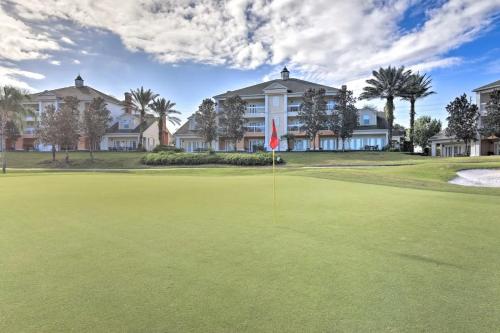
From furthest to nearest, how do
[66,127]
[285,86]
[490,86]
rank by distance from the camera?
[285,86]
[490,86]
[66,127]

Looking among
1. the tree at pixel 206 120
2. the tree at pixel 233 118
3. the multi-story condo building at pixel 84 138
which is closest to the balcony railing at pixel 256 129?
the tree at pixel 233 118

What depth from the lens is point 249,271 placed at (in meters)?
4.22

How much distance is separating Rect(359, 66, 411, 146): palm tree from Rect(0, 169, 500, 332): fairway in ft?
148

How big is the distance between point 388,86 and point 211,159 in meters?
30.2

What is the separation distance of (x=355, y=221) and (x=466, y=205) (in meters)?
4.49

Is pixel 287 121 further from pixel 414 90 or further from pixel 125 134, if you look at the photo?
pixel 125 134

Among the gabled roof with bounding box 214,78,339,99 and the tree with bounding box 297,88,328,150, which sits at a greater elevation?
the gabled roof with bounding box 214,78,339,99

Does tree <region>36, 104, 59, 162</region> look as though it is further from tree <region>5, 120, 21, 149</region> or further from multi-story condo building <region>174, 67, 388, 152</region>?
tree <region>5, 120, 21, 149</region>

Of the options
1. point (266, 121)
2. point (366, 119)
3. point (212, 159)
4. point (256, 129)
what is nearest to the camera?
point (212, 159)

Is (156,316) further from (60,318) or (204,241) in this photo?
(204,241)

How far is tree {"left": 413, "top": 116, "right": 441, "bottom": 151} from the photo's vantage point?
188 ft

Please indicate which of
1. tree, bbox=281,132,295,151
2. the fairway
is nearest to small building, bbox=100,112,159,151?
tree, bbox=281,132,295,151

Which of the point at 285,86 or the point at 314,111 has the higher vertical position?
the point at 285,86

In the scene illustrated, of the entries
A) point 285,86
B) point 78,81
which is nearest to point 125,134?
point 78,81
